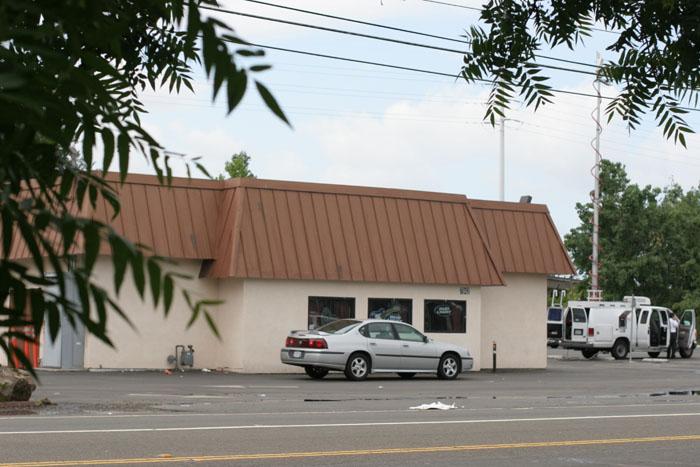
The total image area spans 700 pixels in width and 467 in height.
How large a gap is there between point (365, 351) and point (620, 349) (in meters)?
21.7

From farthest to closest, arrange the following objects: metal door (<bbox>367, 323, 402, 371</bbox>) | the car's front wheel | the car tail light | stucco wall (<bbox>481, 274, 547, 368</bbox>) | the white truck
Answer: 1. the car's front wheel
2. the white truck
3. stucco wall (<bbox>481, 274, 547, 368</bbox>)
4. metal door (<bbox>367, 323, 402, 371</bbox>)
5. the car tail light

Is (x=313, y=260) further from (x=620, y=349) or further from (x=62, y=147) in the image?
(x=62, y=147)

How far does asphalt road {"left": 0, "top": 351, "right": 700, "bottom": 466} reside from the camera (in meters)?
13.2

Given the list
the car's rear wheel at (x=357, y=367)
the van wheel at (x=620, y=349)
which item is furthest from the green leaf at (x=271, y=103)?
the van wheel at (x=620, y=349)

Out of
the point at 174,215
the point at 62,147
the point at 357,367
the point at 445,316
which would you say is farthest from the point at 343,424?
the point at 445,316

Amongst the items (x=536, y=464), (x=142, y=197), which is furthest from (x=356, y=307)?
(x=536, y=464)

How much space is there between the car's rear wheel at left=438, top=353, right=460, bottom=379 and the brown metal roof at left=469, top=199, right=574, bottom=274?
20.2 feet

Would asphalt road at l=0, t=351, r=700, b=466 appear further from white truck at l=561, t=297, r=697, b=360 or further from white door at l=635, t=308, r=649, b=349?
white door at l=635, t=308, r=649, b=349

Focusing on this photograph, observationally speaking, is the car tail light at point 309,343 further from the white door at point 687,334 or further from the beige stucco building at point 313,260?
the white door at point 687,334

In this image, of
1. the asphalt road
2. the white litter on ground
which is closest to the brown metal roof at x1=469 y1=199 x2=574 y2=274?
the asphalt road

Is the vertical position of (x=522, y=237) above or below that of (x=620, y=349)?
above

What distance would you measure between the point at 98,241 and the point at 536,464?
11.6 metres

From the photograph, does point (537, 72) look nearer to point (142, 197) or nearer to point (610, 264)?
point (142, 197)

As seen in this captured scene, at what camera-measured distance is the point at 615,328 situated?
4738 cm
